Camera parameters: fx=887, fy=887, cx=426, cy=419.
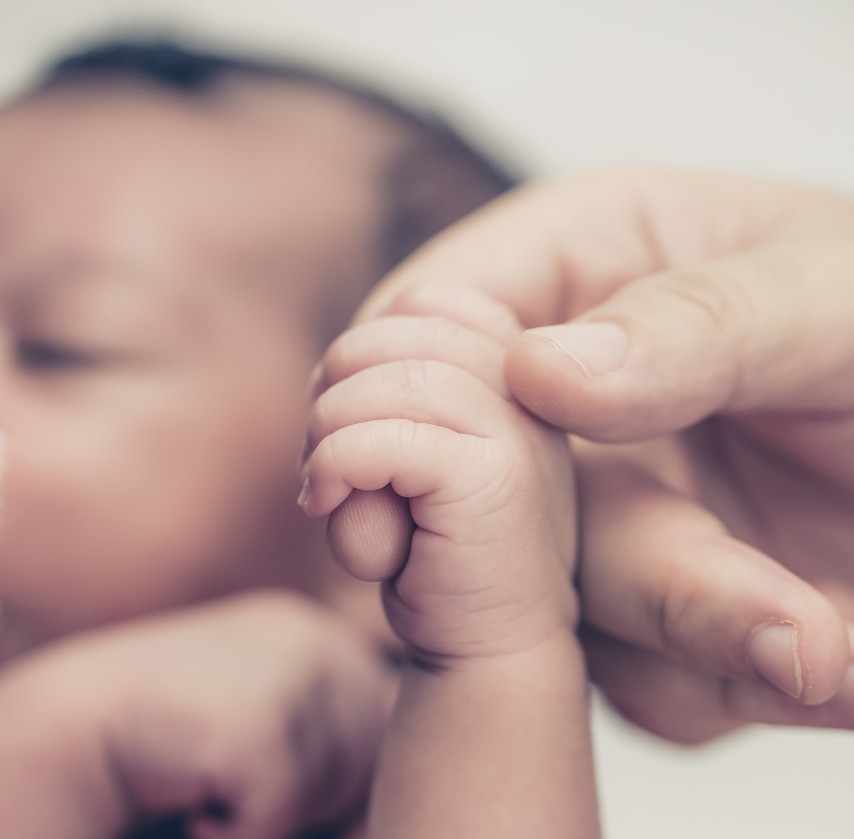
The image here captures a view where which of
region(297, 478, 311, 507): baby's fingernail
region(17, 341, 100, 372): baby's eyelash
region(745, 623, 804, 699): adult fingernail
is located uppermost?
region(297, 478, 311, 507): baby's fingernail

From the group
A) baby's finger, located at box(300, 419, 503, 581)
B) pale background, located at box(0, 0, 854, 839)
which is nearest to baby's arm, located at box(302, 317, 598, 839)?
baby's finger, located at box(300, 419, 503, 581)

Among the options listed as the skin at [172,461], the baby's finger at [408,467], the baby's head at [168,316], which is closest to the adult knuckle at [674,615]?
the baby's finger at [408,467]

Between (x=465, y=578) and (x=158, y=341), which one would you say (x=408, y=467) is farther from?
(x=158, y=341)

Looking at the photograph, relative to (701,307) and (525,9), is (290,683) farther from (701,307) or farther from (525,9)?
(525,9)

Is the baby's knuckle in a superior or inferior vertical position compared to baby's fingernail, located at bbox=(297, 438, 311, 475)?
superior

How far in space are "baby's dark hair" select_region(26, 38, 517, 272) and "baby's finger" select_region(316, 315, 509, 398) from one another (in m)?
0.43

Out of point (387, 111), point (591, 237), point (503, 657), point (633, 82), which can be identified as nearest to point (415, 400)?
point (503, 657)

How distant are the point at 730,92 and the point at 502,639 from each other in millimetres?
930

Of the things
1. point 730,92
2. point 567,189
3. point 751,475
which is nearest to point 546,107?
point 730,92

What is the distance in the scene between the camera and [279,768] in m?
0.58

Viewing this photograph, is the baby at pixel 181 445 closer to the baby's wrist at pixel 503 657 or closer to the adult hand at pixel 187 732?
the adult hand at pixel 187 732

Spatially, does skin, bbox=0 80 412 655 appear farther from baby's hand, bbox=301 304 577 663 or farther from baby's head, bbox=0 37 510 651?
baby's hand, bbox=301 304 577 663

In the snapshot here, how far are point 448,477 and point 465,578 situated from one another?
51 millimetres

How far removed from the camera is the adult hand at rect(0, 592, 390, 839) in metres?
0.56
